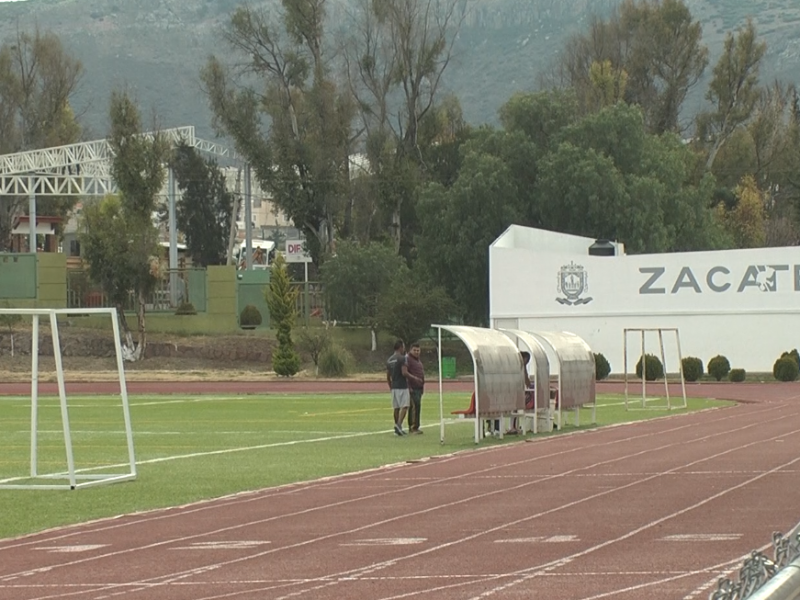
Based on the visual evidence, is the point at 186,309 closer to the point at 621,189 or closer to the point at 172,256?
the point at 172,256

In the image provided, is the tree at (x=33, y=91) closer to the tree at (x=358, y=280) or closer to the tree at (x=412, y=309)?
the tree at (x=358, y=280)

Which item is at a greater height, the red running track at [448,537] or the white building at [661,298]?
the white building at [661,298]

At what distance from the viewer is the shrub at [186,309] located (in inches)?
3017

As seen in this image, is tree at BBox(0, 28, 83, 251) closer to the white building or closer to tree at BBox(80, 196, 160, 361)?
tree at BBox(80, 196, 160, 361)

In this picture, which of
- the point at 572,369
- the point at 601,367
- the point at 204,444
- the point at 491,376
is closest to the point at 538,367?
Answer: the point at 572,369

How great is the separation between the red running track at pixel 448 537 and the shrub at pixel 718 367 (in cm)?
3627

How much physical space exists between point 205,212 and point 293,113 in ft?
79.6

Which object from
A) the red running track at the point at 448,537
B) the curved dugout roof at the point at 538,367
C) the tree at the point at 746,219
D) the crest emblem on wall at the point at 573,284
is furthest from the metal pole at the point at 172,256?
the red running track at the point at 448,537

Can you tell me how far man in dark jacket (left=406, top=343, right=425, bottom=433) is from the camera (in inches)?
1207

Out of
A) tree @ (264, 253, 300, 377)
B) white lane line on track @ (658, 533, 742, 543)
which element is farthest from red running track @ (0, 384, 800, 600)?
tree @ (264, 253, 300, 377)

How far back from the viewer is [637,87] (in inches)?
4060

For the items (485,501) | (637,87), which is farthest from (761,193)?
(485,501)

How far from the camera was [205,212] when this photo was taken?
358 feet

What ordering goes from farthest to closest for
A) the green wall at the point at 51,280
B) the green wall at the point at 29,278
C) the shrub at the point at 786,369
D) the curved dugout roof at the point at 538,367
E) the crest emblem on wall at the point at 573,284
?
the green wall at the point at 51,280, the green wall at the point at 29,278, the crest emblem on wall at the point at 573,284, the shrub at the point at 786,369, the curved dugout roof at the point at 538,367
